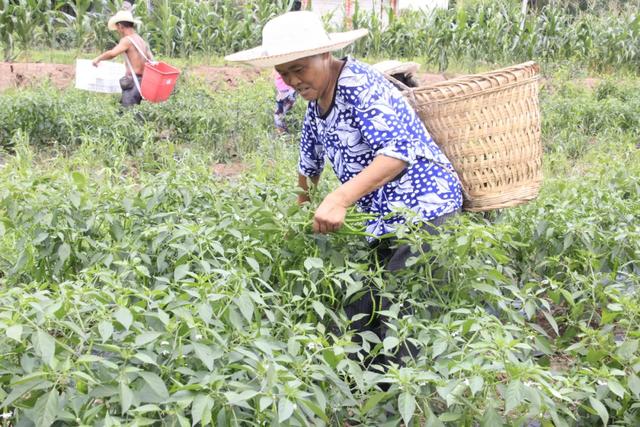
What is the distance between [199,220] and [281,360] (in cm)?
106

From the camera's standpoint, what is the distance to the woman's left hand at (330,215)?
2.61m

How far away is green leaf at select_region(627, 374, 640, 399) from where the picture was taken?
216 cm

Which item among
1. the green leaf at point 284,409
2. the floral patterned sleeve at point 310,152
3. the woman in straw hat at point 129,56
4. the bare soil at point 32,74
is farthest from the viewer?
the bare soil at point 32,74

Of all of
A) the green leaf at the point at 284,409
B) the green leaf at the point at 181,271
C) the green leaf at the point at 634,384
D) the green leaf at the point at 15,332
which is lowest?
the green leaf at the point at 634,384

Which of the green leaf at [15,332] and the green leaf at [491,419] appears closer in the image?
the green leaf at [15,332]

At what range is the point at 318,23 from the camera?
285cm

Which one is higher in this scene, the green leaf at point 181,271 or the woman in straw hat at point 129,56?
the green leaf at point 181,271

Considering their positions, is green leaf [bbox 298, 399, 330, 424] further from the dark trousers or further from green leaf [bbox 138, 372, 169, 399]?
the dark trousers

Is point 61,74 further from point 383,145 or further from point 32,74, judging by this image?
point 383,145

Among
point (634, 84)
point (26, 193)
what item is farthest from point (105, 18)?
point (26, 193)

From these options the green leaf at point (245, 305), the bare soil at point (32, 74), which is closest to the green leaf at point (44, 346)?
the green leaf at point (245, 305)

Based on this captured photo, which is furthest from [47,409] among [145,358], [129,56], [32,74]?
[32,74]

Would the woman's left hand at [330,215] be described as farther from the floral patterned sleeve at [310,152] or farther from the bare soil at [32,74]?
the bare soil at [32,74]

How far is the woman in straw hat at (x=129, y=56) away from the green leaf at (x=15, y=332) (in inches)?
244
